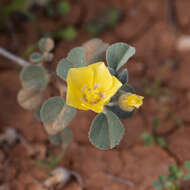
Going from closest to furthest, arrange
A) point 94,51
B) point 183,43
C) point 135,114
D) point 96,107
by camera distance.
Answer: point 96,107
point 94,51
point 135,114
point 183,43

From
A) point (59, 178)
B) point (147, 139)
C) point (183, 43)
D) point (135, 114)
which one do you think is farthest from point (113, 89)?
point (183, 43)

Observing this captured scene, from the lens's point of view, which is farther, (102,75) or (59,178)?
(59,178)

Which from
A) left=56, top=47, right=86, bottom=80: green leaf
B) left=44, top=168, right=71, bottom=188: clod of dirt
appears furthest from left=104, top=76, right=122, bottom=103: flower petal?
left=44, top=168, right=71, bottom=188: clod of dirt

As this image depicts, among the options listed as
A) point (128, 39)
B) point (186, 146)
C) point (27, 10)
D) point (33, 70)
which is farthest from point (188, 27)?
point (33, 70)

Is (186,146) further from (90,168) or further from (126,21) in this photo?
(126,21)

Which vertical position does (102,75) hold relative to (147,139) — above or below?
above

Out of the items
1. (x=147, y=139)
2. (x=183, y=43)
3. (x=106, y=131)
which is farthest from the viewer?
(x=183, y=43)

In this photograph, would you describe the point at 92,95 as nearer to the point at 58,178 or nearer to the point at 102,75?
the point at 102,75

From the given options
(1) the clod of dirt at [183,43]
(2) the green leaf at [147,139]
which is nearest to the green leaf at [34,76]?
(2) the green leaf at [147,139]
